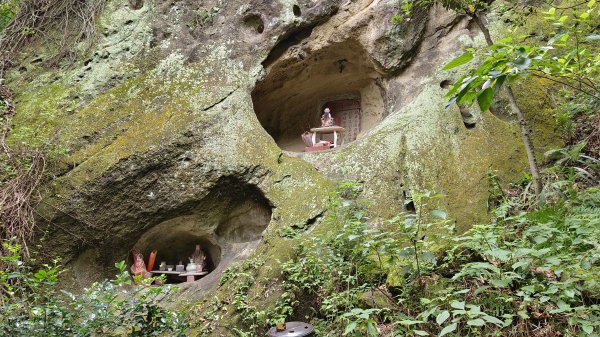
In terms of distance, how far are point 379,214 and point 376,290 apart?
1653 millimetres

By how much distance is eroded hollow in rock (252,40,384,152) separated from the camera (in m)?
7.90

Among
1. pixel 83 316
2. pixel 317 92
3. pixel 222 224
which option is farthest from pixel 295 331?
pixel 317 92

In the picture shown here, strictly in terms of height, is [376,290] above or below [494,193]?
below

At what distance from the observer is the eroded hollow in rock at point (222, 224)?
248 inches

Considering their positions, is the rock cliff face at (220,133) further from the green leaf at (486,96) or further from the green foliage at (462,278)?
the green leaf at (486,96)

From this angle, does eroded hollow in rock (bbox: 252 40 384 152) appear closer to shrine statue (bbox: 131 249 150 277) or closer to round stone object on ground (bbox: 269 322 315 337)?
shrine statue (bbox: 131 249 150 277)

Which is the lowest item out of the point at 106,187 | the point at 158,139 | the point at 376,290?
the point at 376,290

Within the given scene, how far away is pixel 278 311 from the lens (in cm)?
485

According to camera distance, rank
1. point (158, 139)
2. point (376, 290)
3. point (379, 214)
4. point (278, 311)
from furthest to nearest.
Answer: point (158, 139) < point (379, 214) < point (278, 311) < point (376, 290)

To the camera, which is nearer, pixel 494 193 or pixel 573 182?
pixel 573 182

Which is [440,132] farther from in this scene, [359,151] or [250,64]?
[250,64]

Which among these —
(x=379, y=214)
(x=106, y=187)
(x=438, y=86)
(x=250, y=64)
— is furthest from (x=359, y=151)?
(x=106, y=187)

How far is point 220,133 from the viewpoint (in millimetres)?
6418

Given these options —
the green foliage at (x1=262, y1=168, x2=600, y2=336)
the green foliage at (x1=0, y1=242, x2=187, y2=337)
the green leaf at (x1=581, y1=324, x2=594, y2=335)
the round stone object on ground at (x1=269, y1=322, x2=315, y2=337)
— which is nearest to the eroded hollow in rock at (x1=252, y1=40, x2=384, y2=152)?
the green foliage at (x1=262, y1=168, x2=600, y2=336)
